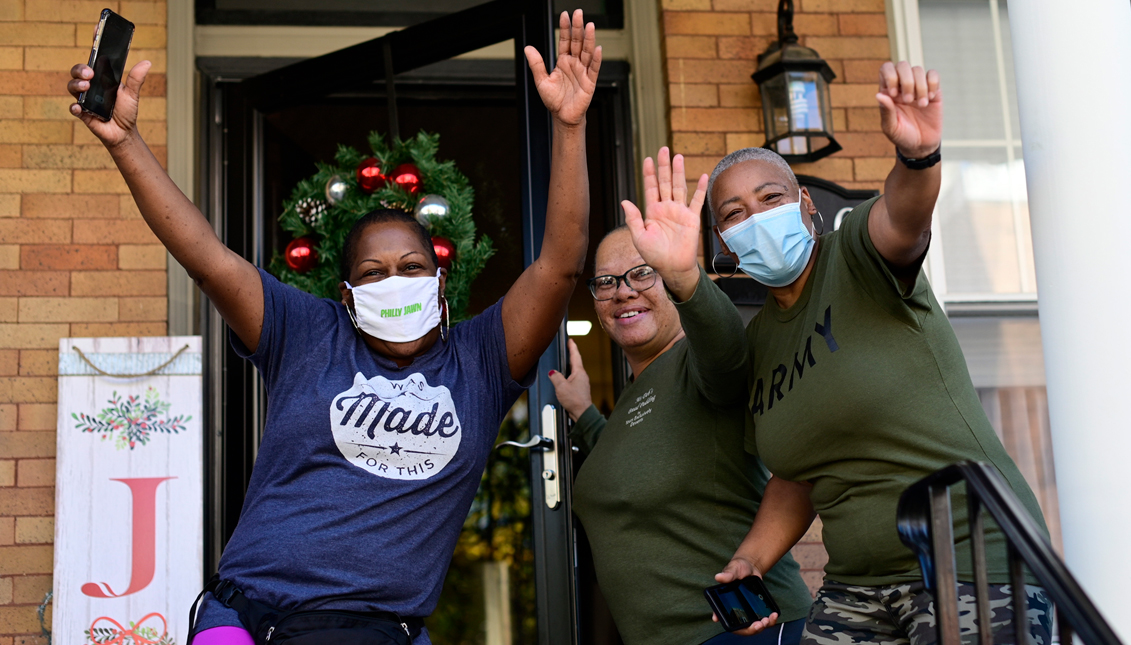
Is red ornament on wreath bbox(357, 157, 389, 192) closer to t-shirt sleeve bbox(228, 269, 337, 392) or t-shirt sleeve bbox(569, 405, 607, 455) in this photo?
t-shirt sleeve bbox(569, 405, 607, 455)

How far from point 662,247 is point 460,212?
1352mm

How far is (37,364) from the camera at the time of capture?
12.0ft

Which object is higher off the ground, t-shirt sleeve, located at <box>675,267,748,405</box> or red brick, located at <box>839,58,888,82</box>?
red brick, located at <box>839,58,888,82</box>

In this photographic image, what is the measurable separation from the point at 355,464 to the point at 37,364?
2307mm

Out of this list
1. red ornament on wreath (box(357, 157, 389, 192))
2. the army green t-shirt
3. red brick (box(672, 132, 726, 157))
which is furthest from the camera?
red brick (box(672, 132, 726, 157))

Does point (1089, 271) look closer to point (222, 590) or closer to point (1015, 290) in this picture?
point (222, 590)

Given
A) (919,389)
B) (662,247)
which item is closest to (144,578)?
(662,247)

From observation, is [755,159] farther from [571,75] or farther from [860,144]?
[860,144]

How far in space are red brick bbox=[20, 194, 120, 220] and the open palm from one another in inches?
103

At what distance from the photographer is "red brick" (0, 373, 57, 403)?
3.62 meters

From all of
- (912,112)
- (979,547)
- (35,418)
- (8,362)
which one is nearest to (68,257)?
(8,362)

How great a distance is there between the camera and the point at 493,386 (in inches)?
84.0

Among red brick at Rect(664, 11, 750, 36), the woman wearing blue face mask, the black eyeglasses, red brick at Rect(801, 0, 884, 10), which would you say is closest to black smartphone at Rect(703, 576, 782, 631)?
the woman wearing blue face mask

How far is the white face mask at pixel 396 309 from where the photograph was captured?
213 centimetres
